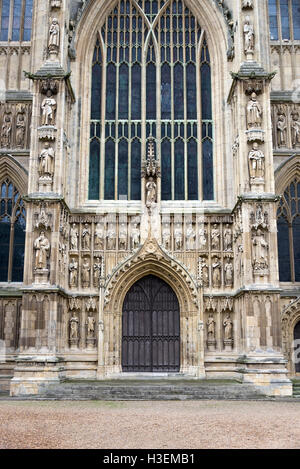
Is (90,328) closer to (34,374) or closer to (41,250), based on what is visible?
(34,374)

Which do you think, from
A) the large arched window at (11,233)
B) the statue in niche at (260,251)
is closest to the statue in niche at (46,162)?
the large arched window at (11,233)

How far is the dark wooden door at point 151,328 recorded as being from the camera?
2058cm

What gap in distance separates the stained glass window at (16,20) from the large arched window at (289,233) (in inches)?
548

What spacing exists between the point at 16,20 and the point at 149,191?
1065cm

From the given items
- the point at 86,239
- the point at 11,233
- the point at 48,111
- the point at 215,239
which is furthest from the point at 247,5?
the point at 11,233

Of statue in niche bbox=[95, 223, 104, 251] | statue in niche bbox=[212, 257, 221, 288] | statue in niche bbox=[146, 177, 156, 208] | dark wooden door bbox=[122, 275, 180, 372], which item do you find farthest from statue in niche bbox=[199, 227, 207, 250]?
statue in niche bbox=[95, 223, 104, 251]

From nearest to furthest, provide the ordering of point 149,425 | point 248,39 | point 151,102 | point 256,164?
point 149,425
point 256,164
point 248,39
point 151,102

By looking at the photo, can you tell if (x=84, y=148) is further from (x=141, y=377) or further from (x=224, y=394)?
(x=224, y=394)

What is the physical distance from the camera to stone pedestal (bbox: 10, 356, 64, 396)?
17766 millimetres

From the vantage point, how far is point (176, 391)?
16.9 meters

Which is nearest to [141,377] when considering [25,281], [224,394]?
[224,394]

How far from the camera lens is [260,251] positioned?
1912cm

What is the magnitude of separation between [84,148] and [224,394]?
11.9 m

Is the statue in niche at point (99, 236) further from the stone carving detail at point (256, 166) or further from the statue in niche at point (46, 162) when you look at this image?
the stone carving detail at point (256, 166)
